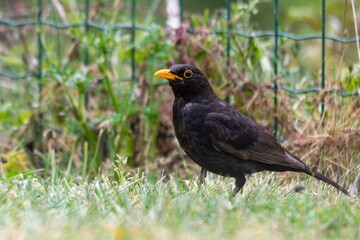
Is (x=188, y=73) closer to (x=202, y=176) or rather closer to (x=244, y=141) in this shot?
(x=244, y=141)

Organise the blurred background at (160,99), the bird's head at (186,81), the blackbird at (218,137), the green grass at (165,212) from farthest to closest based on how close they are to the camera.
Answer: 1. the blurred background at (160,99)
2. the bird's head at (186,81)
3. the blackbird at (218,137)
4. the green grass at (165,212)

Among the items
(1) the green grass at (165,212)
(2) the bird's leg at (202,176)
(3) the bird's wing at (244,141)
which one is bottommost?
(2) the bird's leg at (202,176)

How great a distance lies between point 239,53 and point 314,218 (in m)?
2.71

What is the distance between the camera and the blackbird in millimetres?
5352

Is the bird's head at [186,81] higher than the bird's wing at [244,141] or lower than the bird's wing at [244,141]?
higher

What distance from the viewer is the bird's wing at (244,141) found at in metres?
5.39

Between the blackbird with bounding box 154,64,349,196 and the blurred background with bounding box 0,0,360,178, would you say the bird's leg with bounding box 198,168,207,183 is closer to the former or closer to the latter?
the blackbird with bounding box 154,64,349,196

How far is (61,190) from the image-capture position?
185 inches

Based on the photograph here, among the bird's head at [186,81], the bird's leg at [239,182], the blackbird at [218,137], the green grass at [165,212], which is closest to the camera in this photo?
the green grass at [165,212]

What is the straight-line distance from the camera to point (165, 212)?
13.3 feet

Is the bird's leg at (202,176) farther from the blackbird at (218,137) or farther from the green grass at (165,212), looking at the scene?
the green grass at (165,212)

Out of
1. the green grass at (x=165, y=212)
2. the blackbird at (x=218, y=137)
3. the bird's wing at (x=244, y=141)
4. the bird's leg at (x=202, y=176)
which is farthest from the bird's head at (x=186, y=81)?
the green grass at (x=165, y=212)

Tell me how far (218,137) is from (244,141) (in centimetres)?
22

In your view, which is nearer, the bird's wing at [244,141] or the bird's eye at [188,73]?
the bird's wing at [244,141]
